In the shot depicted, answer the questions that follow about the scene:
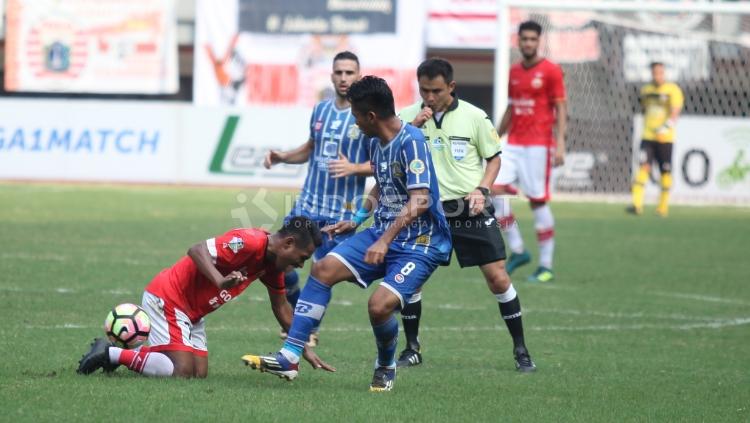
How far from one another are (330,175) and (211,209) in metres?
11.0

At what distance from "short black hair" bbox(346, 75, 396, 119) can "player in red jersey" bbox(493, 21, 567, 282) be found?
19.8ft

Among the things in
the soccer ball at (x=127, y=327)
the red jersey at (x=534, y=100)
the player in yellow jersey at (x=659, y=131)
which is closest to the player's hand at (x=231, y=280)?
the soccer ball at (x=127, y=327)

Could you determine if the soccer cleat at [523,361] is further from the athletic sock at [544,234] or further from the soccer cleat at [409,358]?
the athletic sock at [544,234]

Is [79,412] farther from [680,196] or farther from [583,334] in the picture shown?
[680,196]

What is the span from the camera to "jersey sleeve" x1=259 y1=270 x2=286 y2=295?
745 centimetres

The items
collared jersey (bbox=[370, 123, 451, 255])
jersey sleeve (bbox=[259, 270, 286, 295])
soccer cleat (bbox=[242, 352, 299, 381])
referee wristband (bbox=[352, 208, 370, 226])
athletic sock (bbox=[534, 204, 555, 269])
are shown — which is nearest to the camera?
soccer cleat (bbox=[242, 352, 299, 381])

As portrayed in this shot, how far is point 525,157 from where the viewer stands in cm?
1330

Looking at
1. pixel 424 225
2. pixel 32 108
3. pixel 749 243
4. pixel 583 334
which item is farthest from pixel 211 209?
pixel 424 225

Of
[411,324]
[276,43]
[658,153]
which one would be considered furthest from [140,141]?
[411,324]

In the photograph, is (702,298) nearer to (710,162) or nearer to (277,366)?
(277,366)

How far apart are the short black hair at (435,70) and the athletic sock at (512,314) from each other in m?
1.48

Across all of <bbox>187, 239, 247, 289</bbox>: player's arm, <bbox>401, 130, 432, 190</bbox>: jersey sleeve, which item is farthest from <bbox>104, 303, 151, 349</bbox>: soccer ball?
<bbox>401, 130, 432, 190</bbox>: jersey sleeve

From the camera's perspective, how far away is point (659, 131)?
21.3 m

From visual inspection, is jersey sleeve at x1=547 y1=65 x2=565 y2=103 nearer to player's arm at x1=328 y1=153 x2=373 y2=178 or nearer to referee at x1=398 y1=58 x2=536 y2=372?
referee at x1=398 y1=58 x2=536 y2=372
